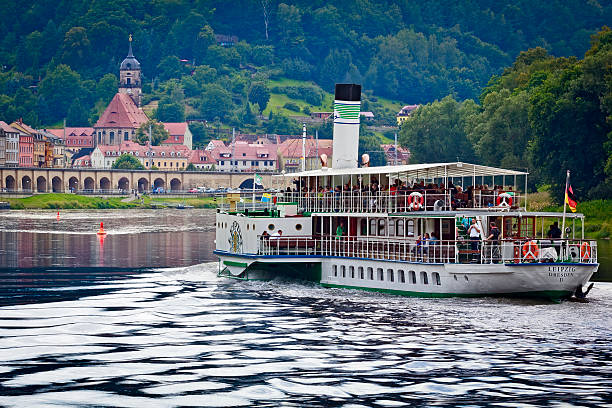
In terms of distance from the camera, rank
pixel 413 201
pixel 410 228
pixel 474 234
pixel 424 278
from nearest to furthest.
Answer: pixel 474 234 < pixel 424 278 < pixel 413 201 < pixel 410 228

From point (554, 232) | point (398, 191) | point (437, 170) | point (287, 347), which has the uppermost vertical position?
point (437, 170)

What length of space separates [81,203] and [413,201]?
13715 centimetres

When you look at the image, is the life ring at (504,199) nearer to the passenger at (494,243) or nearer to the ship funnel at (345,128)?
the passenger at (494,243)

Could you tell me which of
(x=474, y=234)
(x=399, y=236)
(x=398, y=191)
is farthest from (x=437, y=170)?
(x=474, y=234)

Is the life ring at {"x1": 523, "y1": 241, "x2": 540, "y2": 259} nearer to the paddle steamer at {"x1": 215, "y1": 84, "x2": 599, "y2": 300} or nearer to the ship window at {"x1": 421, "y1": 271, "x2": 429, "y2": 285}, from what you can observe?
the paddle steamer at {"x1": 215, "y1": 84, "x2": 599, "y2": 300}

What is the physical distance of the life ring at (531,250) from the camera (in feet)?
127

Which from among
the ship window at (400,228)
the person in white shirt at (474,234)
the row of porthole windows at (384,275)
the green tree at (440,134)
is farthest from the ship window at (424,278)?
the green tree at (440,134)

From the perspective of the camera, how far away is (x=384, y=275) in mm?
43000

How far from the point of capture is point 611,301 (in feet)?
134

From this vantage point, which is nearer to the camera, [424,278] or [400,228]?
[424,278]

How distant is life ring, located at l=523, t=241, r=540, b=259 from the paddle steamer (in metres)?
0.05

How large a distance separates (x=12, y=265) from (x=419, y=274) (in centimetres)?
2679

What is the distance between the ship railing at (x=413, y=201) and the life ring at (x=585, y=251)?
365cm

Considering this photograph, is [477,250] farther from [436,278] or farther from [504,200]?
[504,200]
